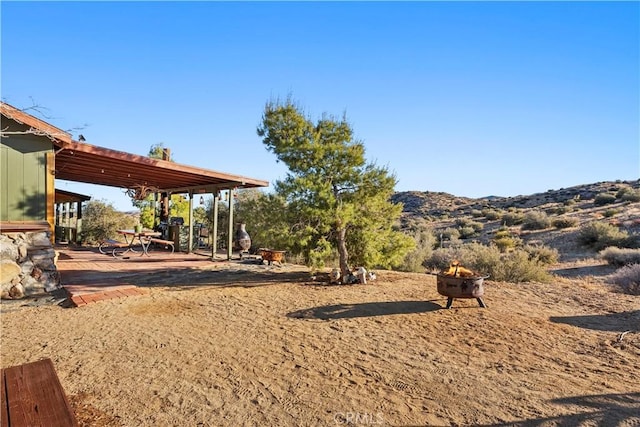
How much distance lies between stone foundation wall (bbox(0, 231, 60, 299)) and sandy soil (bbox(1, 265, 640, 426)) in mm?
520

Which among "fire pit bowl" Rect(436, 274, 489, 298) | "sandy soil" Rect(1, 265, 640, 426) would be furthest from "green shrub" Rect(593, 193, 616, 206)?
"fire pit bowl" Rect(436, 274, 489, 298)

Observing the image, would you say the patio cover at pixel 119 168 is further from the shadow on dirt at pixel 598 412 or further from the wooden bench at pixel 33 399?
the shadow on dirt at pixel 598 412

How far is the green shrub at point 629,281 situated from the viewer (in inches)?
299

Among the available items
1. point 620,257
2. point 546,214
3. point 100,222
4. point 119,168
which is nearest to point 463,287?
point 119,168

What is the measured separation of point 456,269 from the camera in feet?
18.7

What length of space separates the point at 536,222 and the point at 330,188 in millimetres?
19171

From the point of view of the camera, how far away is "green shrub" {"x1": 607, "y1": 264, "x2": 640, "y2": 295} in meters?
7.59

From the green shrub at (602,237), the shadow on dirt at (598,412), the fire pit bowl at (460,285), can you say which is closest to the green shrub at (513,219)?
the green shrub at (602,237)

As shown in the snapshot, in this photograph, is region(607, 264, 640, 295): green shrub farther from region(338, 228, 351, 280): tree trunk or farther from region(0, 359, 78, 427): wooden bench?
region(0, 359, 78, 427): wooden bench

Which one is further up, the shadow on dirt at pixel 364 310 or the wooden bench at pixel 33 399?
the wooden bench at pixel 33 399

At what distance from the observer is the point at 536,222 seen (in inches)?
845

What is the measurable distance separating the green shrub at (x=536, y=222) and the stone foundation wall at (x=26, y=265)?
22976 millimetres

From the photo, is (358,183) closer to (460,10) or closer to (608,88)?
(460,10)

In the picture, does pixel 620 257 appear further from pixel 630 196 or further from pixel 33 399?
pixel 630 196
